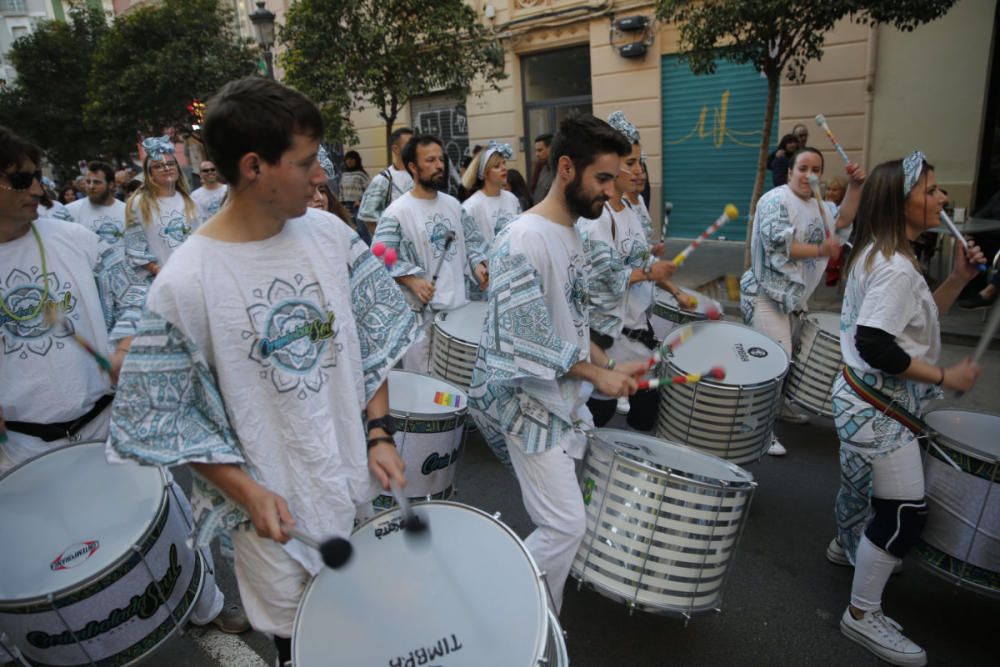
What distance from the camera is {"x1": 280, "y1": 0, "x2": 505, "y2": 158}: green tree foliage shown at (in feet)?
→ 32.9

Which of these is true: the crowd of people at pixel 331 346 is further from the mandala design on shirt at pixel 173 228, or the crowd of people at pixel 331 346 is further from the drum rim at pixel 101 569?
the mandala design on shirt at pixel 173 228

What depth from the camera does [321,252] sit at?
187cm

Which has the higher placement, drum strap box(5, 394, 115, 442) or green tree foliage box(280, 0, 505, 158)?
green tree foliage box(280, 0, 505, 158)

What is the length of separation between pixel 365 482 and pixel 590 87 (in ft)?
40.0

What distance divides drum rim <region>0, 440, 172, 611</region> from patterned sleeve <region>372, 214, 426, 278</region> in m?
2.49

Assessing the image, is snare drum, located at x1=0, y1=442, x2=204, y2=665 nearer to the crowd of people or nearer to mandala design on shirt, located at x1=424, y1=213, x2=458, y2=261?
the crowd of people

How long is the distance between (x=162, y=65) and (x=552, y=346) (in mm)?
18174

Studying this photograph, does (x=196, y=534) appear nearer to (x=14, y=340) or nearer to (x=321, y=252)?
(x=321, y=252)

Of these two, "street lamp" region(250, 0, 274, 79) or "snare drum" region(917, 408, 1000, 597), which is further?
"street lamp" region(250, 0, 274, 79)

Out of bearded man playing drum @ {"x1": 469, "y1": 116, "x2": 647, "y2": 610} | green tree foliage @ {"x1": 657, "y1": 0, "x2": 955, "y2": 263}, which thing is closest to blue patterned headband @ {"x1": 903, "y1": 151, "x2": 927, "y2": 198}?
bearded man playing drum @ {"x1": 469, "y1": 116, "x2": 647, "y2": 610}

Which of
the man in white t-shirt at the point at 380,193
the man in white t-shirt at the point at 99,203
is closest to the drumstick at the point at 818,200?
the man in white t-shirt at the point at 380,193

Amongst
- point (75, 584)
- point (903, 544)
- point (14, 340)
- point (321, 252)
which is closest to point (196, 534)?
point (75, 584)

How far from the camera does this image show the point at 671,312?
14.7 ft

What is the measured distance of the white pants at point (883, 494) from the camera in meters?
2.58
